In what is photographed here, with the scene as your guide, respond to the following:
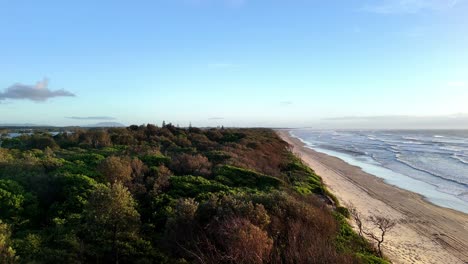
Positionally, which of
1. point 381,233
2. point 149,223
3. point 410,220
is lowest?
point 410,220

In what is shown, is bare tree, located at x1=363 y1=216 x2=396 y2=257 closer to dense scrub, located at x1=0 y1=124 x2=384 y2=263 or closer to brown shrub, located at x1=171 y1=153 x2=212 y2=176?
dense scrub, located at x1=0 y1=124 x2=384 y2=263

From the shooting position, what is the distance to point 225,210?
8469mm

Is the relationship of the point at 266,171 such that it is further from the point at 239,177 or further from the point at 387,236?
the point at 387,236

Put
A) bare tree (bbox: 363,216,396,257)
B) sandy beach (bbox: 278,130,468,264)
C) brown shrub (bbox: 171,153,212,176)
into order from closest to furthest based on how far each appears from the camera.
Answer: bare tree (bbox: 363,216,396,257), sandy beach (bbox: 278,130,468,264), brown shrub (bbox: 171,153,212,176)

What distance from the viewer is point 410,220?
16703 mm

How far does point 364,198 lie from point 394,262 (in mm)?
10378

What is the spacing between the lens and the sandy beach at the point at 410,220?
40.6 ft

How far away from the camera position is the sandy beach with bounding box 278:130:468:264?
12383mm

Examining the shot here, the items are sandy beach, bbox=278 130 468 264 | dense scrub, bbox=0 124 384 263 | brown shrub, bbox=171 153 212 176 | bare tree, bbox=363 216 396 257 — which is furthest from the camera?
brown shrub, bbox=171 153 212 176

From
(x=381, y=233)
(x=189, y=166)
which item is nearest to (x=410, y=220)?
(x=381, y=233)

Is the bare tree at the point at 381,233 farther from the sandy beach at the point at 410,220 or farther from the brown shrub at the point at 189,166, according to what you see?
the brown shrub at the point at 189,166

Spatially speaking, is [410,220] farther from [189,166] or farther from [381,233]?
[189,166]

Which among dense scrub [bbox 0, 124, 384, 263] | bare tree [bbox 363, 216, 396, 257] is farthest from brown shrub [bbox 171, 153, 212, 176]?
bare tree [bbox 363, 216, 396, 257]

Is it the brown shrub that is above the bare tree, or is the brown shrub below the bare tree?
above
